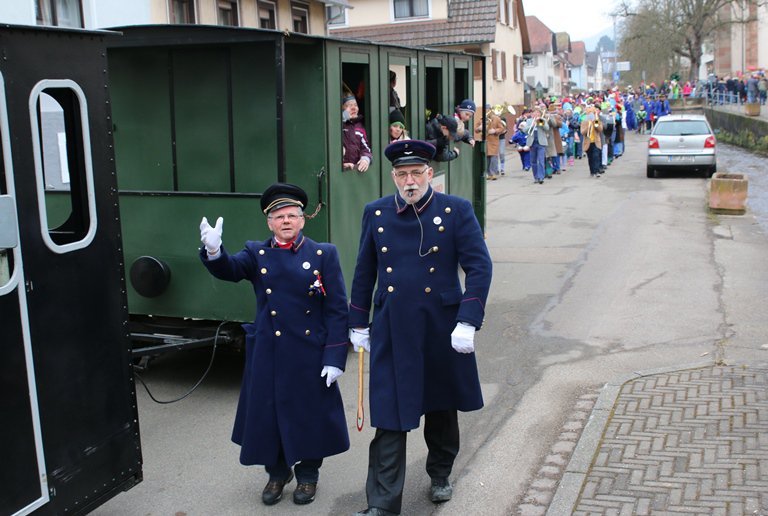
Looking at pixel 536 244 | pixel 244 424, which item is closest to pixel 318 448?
pixel 244 424

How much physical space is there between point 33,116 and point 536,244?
37.7ft

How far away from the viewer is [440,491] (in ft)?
18.1

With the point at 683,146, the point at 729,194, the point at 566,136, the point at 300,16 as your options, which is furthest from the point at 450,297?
the point at 566,136

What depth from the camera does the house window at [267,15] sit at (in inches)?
780

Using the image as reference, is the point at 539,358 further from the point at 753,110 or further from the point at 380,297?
the point at 753,110

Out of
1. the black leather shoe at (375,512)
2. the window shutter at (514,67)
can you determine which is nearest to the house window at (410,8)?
the window shutter at (514,67)

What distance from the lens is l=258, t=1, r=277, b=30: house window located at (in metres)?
19.8

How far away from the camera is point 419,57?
406 inches

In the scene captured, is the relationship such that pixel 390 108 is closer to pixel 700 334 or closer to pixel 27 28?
pixel 700 334

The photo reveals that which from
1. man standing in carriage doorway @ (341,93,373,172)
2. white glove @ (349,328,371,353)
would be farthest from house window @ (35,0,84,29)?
white glove @ (349,328,371,353)

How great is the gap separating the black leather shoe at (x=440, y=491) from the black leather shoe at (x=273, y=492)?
0.87 m

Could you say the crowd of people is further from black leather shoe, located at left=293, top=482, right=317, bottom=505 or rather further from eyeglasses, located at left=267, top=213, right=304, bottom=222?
black leather shoe, located at left=293, top=482, right=317, bottom=505

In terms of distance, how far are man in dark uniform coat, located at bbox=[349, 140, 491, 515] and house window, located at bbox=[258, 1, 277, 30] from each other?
50.5 feet

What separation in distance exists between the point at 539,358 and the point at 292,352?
3.85 m
